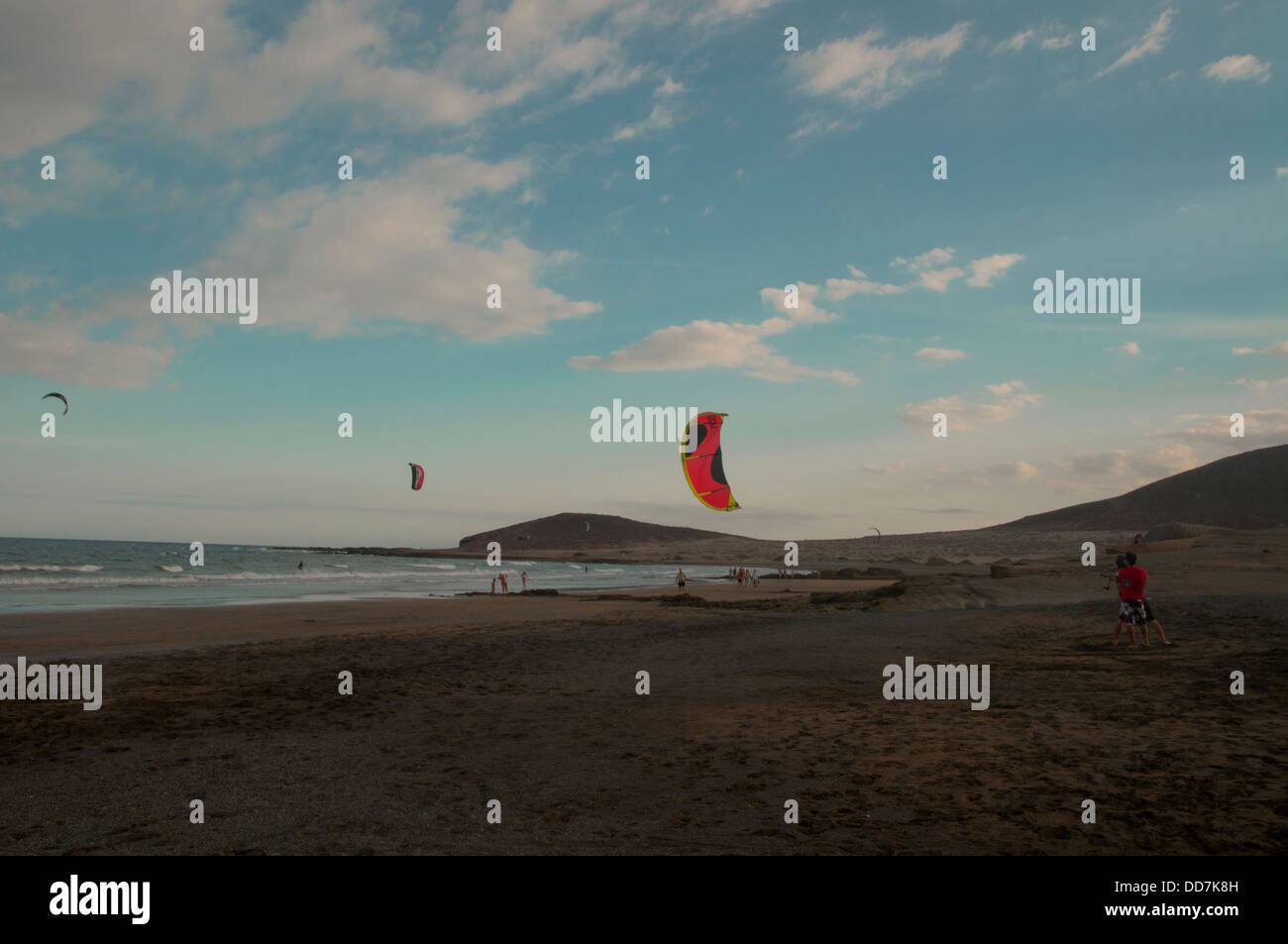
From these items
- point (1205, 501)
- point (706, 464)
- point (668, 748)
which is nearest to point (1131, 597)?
point (706, 464)

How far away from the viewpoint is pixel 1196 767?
656 cm

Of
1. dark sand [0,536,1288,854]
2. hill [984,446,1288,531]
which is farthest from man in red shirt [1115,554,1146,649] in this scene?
hill [984,446,1288,531]

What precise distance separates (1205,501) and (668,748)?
13999 centimetres

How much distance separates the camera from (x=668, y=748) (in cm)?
807

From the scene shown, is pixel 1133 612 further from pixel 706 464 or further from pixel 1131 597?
pixel 706 464

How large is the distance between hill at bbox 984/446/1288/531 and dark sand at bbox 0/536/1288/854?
11344 centimetres

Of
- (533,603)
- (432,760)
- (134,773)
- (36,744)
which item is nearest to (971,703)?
(432,760)

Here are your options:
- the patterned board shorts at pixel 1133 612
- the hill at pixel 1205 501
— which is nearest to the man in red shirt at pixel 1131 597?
the patterned board shorts at pixel 1133 612

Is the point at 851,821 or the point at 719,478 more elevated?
the point at 719,478

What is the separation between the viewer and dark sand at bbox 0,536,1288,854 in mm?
5496

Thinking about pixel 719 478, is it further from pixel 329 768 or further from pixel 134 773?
pixel 134 773

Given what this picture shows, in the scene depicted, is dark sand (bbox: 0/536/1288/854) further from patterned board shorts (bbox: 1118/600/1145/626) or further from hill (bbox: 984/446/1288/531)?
hill (bbox: 984/446/1288/531)

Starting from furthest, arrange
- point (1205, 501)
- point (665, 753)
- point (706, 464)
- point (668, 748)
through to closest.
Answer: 1. point (1205, 501)
2. point (706, 464)
3. point (668, 748)
4. point (665, 753)
